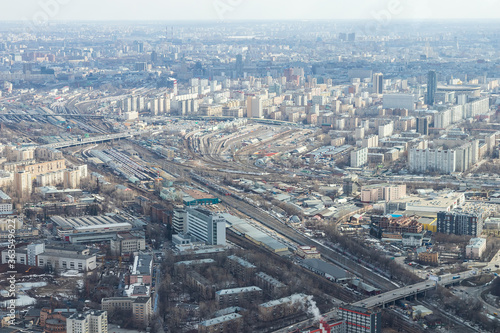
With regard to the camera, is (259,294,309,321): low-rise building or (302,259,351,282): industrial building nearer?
(259,294,309,321): low-rise building

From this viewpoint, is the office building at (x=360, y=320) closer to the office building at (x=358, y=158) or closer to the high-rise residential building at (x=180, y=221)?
the high-rise residential building at (x=180, y=221)

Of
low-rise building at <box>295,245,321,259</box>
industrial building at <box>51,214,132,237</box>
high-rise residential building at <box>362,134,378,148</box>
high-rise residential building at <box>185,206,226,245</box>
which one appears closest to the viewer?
low-rise building at <box>295,245,321,259</box>

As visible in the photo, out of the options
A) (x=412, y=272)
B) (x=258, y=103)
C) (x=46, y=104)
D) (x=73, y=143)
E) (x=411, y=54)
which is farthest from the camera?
(x=411, y=54)

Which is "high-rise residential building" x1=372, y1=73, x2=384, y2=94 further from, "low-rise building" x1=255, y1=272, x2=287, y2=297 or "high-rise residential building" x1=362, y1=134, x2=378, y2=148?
"low-rise building" x1=255, y1=272, x2=287, y2=297

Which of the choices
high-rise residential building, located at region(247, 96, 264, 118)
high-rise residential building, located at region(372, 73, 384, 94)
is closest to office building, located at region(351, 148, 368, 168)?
high-rise residential building, located at region(247, 96, 264, 118)

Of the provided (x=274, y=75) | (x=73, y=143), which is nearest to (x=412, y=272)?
(x=73, y=143)

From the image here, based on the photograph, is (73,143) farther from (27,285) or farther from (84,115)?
(27,285)

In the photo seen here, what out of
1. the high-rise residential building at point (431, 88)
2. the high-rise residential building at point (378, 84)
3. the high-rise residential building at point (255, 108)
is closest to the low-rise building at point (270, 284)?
the high-rise residential building at point (255, 108)

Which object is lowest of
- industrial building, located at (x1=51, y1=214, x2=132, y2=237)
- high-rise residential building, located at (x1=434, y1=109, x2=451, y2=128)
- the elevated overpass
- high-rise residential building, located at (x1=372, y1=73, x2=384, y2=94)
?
the elevated overpass

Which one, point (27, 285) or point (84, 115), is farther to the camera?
point (84, 115)
